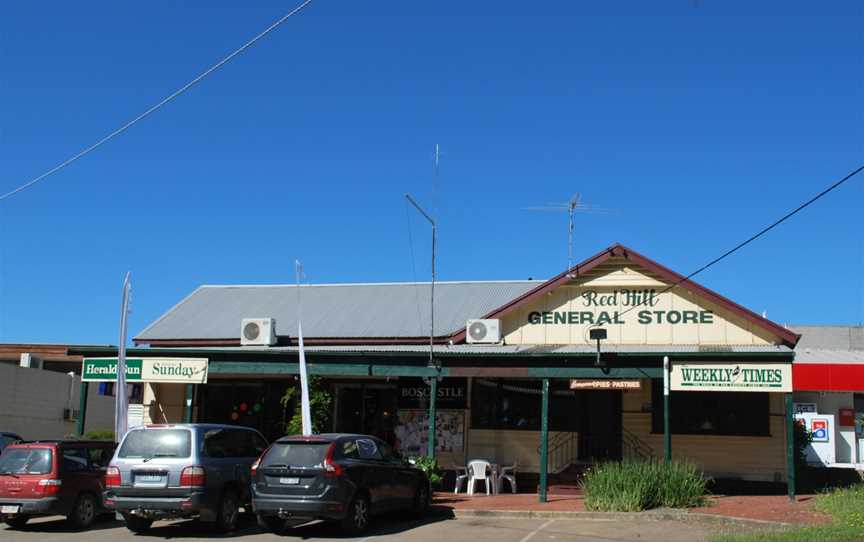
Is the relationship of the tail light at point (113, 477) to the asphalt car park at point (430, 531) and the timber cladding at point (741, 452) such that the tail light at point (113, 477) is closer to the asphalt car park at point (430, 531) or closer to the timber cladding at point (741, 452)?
the asphalt car park at point (430, 531)

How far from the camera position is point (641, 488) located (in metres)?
15.5

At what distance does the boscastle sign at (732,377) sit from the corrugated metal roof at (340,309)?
7601mm

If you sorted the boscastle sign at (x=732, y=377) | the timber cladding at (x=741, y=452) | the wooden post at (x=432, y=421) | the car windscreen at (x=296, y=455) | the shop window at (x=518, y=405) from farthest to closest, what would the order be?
the shop window at (x=518, y=405) → the timber cladding at (x=741, y=452) → the wooden post at (x=432, y=421) → the boscastle sign at (x=732, y=377) → the car windscreen at (x=296, y=455)

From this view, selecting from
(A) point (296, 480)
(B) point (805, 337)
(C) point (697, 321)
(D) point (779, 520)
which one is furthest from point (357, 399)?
(B) point (805, 337)

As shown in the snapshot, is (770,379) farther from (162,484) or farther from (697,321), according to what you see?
(162,484)

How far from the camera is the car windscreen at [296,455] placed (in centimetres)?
1334

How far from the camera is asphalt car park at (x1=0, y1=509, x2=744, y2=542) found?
43.5 feet

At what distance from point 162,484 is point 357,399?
11.3 m

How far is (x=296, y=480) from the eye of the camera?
13258mm

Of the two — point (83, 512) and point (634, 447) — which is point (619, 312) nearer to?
point (634, 447)

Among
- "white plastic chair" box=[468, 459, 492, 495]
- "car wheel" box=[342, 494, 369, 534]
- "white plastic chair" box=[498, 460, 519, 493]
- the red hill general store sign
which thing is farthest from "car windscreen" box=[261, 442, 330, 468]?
the red hill general store sign

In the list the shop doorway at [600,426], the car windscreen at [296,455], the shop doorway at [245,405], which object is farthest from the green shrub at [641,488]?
A: the shop doorway at [245,405]

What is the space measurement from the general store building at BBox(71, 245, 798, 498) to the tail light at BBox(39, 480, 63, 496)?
6.43 meters

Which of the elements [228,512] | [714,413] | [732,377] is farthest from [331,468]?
[714,413]
